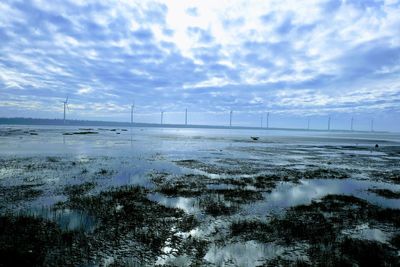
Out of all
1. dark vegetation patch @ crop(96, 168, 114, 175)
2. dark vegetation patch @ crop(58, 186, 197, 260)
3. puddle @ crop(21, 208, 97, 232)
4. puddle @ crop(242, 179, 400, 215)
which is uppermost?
puddle @ crop(21, 208, 97, 232)

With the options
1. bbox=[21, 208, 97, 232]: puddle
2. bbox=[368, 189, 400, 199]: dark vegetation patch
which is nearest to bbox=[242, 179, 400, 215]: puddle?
bbox=[368, 189, 400, 199]: dark vegetation patch

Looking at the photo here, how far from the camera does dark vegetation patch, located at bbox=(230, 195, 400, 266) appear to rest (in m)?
11.6

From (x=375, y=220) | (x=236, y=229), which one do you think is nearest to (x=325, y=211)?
(x=375, y=220)

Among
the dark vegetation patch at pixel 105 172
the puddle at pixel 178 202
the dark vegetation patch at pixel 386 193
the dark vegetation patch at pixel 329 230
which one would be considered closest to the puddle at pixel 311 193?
the dark vegetation patch at pixel 386 193

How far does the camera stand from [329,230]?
47.9ft

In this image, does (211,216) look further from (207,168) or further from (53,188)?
(207,168)

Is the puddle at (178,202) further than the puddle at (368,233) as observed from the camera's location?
Yes

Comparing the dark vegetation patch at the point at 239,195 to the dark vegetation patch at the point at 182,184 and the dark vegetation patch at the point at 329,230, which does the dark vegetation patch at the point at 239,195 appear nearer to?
the dark vegetation patch at the point at 182,184

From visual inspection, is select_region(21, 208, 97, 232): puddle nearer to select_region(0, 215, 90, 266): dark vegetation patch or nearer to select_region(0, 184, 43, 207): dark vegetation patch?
select_region(0, 215, 90, 266): dark vegetation patch

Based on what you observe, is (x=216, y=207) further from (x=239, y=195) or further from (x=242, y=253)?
(x=242, y=253)

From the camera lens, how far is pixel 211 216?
1658 cm

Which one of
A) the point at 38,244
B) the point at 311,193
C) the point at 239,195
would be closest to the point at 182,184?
the point at 239,195

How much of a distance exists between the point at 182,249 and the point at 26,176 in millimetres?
21658

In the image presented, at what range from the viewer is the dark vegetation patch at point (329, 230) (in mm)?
11555
